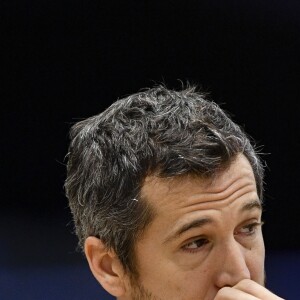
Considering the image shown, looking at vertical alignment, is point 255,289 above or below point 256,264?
below

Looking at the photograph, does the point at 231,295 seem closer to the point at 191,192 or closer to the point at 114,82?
the point at 191,192

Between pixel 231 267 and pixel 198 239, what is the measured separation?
109 millimetres

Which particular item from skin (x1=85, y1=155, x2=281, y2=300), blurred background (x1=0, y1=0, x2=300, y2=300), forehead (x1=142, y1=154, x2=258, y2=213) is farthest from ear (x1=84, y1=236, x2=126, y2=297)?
blurred background (x1=0, y1=0, x2=300, y2=300)

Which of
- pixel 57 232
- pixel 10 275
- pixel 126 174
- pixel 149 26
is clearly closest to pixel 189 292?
pixel 126 174

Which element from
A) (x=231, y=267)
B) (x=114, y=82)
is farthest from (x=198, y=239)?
(x=114, y=82)

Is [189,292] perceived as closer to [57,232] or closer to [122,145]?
[122,145]

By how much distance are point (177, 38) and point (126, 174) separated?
2.50 meters

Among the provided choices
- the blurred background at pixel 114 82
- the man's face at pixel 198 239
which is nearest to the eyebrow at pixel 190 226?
the man's face at pixel 198 239

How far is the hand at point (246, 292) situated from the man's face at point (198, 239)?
0.03 metres

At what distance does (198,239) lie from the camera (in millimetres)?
1844

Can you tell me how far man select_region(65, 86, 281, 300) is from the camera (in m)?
1.83

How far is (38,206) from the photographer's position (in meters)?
4.12

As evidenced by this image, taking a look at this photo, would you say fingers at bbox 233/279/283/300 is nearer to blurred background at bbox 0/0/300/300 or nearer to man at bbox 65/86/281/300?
man at bbox 65/86/281/300

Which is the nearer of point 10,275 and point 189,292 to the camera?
point 189,292
